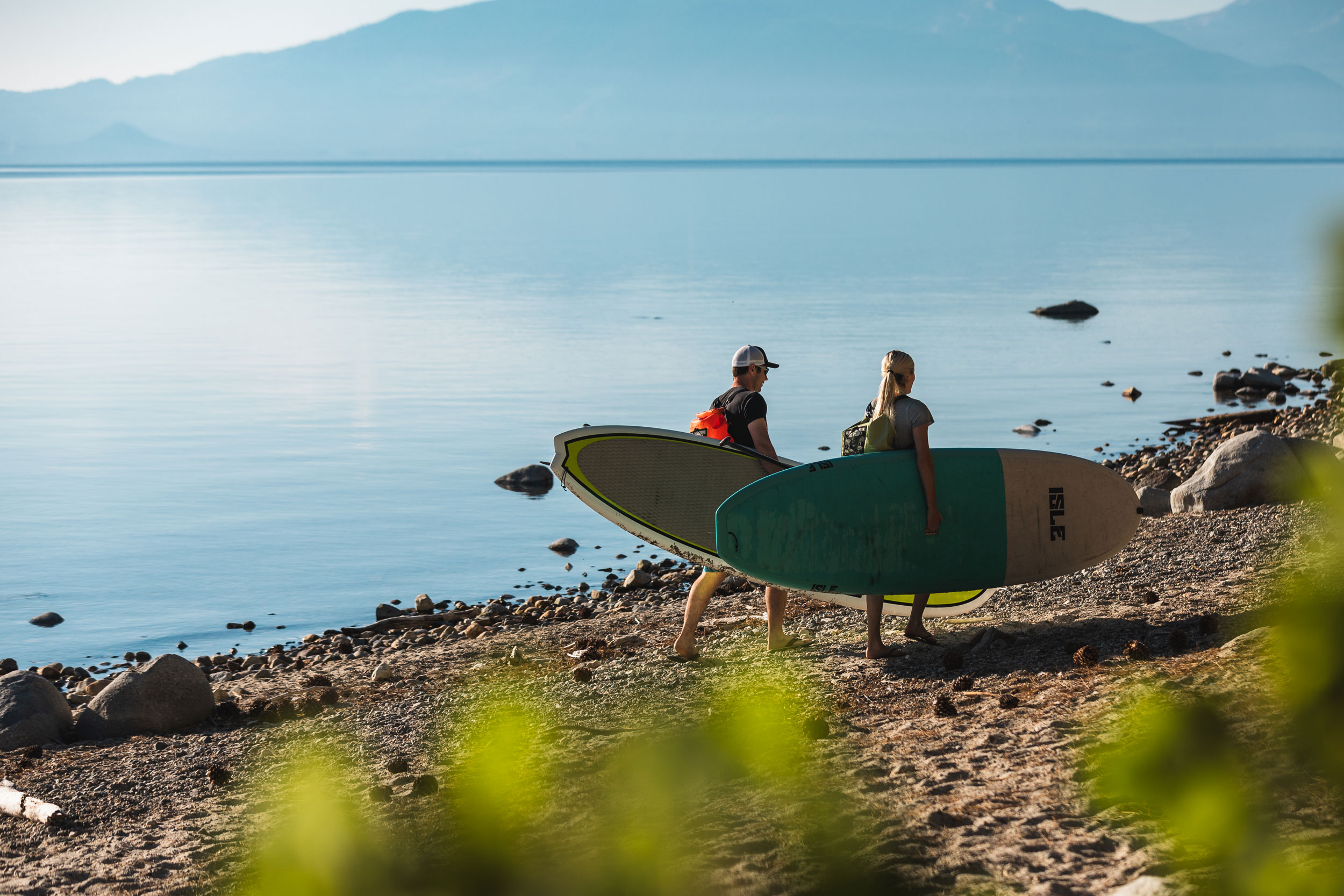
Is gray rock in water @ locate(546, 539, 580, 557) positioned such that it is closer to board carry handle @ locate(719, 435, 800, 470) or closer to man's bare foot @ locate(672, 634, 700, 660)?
man's bare foot @ locate(672, 634, 700, 660)

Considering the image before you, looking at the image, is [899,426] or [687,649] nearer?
[899,426]

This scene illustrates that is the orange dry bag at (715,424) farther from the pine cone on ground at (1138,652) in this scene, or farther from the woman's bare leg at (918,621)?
the pine cone on ground at (1138,652)

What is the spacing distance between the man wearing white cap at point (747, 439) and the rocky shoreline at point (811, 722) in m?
0.23

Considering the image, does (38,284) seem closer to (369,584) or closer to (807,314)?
(807,314)

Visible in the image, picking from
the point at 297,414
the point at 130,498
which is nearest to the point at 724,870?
the point at 130,498

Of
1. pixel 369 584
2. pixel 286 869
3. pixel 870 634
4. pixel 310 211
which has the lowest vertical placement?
pixel 369 584

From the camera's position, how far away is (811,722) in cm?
509

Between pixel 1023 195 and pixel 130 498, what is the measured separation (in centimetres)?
12339

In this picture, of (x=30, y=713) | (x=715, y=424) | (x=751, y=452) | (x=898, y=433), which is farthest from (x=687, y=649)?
(x=30, y=713)

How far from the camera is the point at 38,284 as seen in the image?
1966 inches

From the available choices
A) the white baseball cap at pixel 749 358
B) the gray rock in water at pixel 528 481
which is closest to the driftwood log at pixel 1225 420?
the gray rock in water at pixel 528 481

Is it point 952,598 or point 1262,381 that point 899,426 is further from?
point 1262,381

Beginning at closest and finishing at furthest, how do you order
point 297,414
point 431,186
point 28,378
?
point 297,414 → point 28,378 → point 431,186

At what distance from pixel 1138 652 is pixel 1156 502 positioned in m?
7.12
